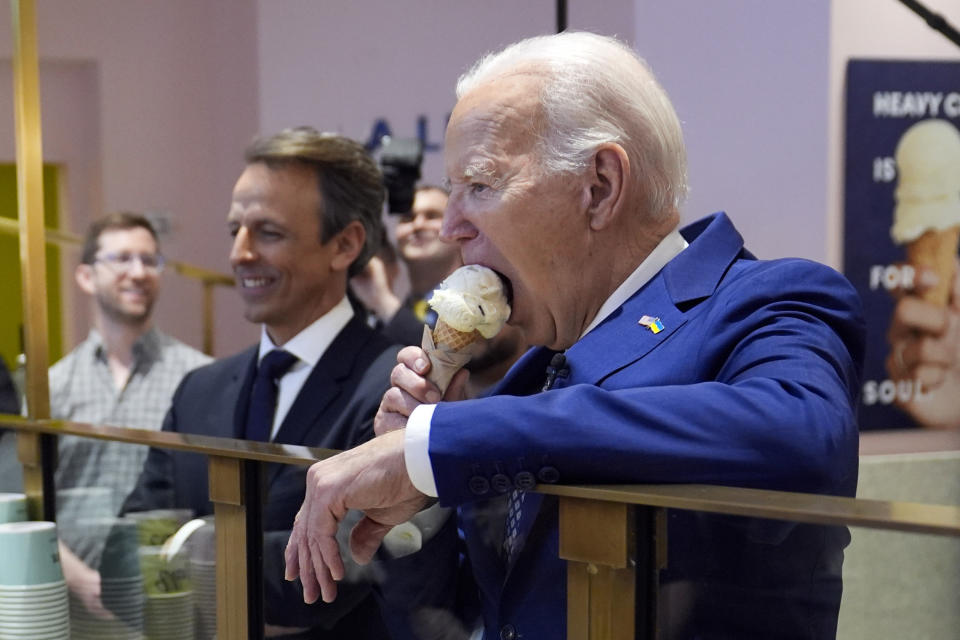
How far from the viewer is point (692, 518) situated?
3.43 feet

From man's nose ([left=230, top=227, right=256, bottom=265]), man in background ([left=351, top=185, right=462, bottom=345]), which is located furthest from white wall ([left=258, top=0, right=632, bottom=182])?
man's nose ([left=230, top=227, right=256, bottom=265])

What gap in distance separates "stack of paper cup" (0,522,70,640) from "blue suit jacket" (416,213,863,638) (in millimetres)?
857

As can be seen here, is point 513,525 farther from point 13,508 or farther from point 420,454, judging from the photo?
point 13,508

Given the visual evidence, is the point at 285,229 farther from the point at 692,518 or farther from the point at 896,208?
the point at 896,208

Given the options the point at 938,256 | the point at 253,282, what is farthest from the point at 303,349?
the point at 938,256

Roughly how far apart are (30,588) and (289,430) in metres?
0.55

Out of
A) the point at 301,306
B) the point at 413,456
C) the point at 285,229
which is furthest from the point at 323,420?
the point at 413,456

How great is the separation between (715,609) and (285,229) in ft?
5.46

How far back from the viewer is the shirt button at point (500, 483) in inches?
44.7

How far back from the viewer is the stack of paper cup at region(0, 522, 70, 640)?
1.85 meters

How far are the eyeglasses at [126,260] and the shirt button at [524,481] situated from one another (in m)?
3.07

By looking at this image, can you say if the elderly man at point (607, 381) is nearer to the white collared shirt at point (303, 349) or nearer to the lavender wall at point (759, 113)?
the white collared shirt at point (303, 349)

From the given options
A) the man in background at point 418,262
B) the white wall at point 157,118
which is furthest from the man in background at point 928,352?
the white wall at point 157,118

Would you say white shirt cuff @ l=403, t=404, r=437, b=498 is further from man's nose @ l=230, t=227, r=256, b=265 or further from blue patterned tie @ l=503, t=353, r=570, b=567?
man's nose @ l=230, t=227, r=256, b=265
